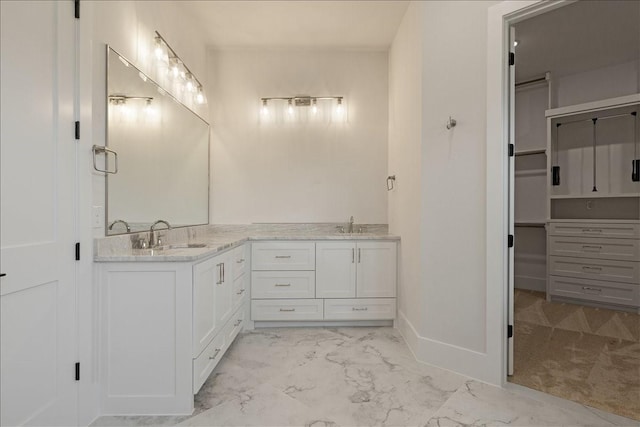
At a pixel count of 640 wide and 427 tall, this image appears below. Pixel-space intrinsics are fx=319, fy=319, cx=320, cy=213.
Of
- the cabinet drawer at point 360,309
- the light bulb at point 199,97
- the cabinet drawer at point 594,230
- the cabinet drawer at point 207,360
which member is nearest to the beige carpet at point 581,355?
the cabinet drawer at point 594,230

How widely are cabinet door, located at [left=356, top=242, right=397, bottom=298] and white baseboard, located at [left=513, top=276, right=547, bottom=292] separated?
2.62 meters

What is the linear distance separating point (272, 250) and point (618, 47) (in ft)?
14.2

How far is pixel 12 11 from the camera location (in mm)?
1299

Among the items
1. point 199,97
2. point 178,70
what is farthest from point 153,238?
point 199,97

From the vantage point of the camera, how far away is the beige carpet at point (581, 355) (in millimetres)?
1932

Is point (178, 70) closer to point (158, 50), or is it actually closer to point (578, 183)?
point (158, 50)

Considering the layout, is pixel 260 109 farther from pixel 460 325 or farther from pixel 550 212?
pixel 550 212

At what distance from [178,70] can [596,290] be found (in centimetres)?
500

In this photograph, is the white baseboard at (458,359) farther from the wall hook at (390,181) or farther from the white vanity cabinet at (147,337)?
the white vanity cabinet at (147,337)

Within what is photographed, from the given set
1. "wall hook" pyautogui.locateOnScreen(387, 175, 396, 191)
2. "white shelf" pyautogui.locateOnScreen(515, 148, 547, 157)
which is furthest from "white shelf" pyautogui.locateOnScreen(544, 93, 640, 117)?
"wall hook" pyautogui.locateOnScreen(387, 175, 396, 191)

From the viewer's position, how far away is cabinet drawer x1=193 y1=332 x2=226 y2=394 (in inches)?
70.2

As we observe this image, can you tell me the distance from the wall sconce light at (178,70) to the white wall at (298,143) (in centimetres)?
43

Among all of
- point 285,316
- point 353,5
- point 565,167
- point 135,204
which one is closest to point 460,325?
point 285,316

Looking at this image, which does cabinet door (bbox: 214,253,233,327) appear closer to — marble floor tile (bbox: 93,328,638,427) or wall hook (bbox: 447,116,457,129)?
marble floor tile (bbox: 93,328,638,427)
